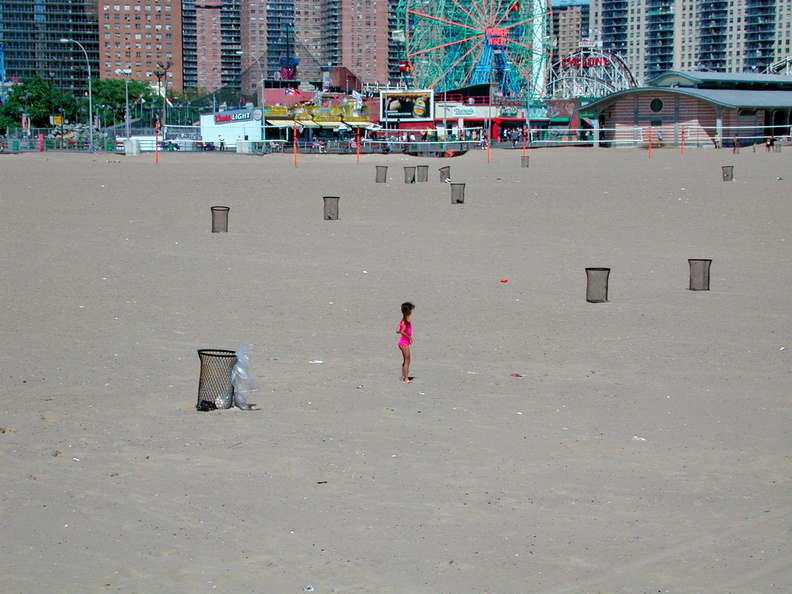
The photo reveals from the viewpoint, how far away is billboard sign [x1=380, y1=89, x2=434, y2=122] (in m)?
77.8

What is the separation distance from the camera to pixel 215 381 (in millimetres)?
8078

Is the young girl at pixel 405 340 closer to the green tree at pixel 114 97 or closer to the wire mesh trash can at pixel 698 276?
the wire mesh trash can at pixel 698 276

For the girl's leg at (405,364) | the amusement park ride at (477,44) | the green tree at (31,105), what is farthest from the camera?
the green tree at (31,105)

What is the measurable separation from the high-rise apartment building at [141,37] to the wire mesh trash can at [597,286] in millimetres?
180755

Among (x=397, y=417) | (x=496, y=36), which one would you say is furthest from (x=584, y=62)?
(x=397, y=417)

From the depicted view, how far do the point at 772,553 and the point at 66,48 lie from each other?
188 meters

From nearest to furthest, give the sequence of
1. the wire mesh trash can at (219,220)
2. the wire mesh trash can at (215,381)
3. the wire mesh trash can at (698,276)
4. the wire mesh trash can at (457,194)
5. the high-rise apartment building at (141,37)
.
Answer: the wire mesh trash can at (215,381) → the wire mesh trash can at (698,276) → the wire mesh trash can at (219,220) → the wire mesh trash can at (457,194) → the high-rise apartment building at (141,37)

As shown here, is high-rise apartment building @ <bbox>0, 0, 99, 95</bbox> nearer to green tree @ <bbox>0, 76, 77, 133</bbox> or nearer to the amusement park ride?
green tree @ <bbox>0, 76, 77, 133</bbox>

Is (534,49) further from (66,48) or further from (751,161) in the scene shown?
(66,48)

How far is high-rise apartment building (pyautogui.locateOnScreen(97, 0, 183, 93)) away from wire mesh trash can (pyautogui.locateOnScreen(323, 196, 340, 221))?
564 ft

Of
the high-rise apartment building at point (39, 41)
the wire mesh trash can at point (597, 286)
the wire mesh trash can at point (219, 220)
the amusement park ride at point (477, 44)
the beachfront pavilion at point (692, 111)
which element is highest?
the high-rise apartment building at point (39, 41)

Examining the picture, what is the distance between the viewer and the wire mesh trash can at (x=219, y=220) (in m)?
18.6

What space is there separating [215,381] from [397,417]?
54.6 inches

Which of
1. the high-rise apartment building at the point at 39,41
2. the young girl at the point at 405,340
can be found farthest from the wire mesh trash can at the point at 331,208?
the high-rise apartment building at the point at 39,41
